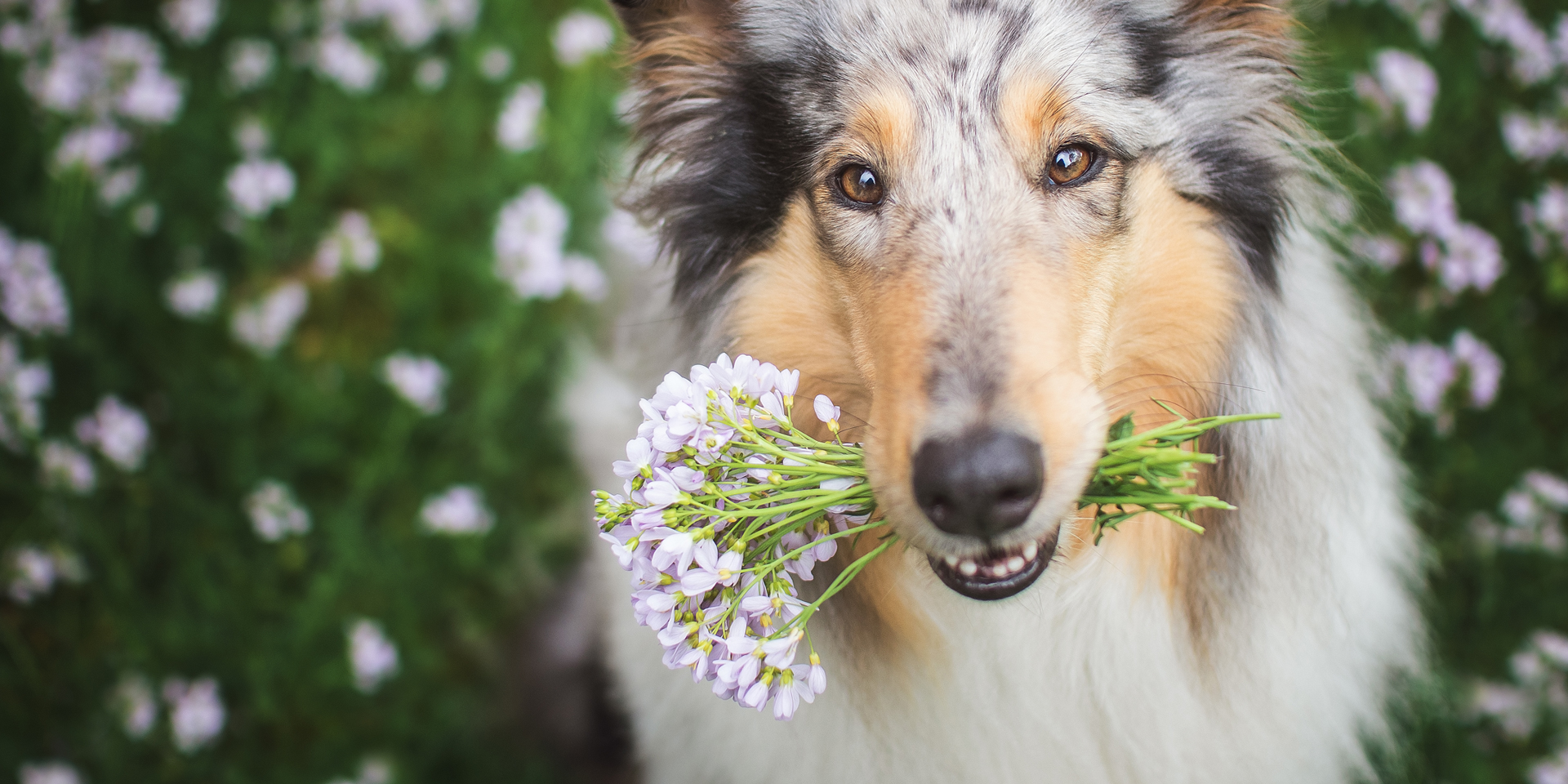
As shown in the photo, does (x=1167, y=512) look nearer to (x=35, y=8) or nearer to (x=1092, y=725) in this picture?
(x=1092, y=725)

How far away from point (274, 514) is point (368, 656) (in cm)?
63

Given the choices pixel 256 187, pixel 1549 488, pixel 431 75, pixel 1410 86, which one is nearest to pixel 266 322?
pixel 256 187

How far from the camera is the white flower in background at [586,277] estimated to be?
401 centimetres

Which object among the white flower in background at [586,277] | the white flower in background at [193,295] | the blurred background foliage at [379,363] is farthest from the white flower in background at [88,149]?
the white flower in background at [586,277]

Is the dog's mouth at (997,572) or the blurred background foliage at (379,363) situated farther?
the blurred background foliage at (379,363)

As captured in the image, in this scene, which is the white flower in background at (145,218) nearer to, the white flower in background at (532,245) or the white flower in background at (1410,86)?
the white flower in background at (532,245)

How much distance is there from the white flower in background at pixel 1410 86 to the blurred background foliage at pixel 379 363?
0.05 feet

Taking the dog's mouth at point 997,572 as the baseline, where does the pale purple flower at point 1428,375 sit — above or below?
below

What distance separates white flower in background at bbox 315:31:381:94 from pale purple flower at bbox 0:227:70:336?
1321 millimetres

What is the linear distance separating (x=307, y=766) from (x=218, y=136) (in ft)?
8.56

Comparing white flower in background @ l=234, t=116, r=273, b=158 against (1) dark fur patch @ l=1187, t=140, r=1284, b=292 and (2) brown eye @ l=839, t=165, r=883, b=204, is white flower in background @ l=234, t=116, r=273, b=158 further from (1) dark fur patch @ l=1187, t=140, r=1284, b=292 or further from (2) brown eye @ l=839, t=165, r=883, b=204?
(1) dark fur patch @ l=1187, t=140, r=1284, b=292

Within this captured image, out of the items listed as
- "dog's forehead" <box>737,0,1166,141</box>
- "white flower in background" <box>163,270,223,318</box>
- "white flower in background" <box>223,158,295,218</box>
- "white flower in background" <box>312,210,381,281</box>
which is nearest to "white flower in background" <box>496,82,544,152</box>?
"white flower in background" <box>312,210,381,281</box>

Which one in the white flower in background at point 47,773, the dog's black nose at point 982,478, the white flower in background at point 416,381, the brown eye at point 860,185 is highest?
the brown eye at point 860,185

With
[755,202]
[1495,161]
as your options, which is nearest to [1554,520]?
[1495,161]
